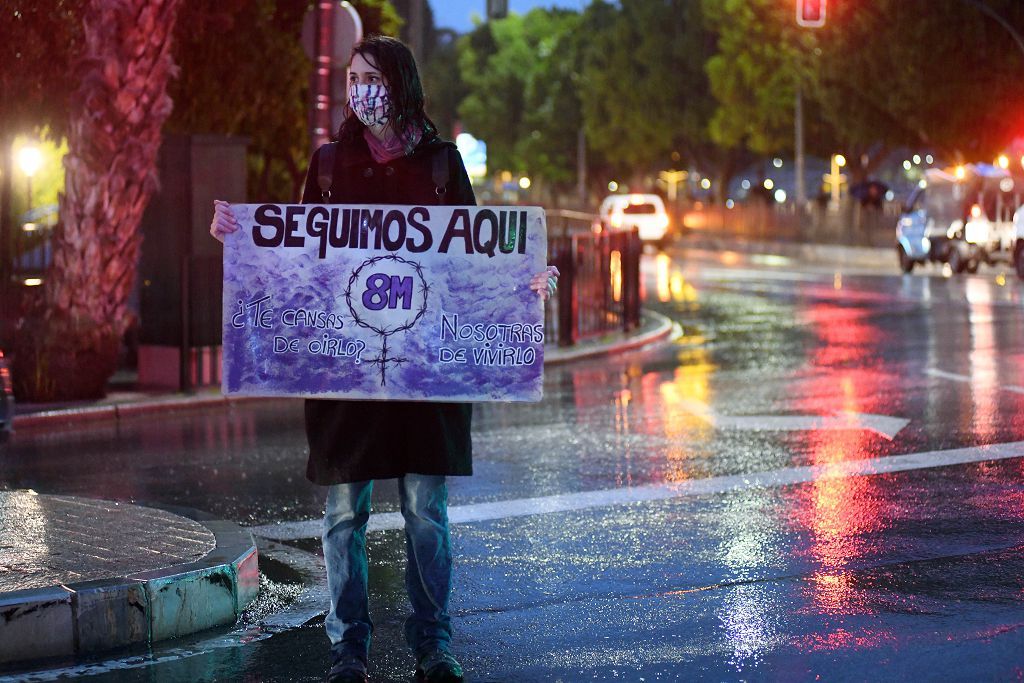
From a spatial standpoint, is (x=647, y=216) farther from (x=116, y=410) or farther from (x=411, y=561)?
(x=411, y=561)

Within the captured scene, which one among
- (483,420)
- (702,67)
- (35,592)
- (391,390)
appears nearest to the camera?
(391,390)

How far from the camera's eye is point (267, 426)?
12.9 meters

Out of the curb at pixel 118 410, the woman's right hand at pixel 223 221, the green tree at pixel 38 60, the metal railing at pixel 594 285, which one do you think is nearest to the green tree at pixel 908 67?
the metal railing at pixel 594 285

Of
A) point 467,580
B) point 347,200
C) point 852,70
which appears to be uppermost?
point 852,70

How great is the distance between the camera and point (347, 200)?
580 cm

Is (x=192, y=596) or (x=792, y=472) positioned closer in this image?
(x=192, y=596)

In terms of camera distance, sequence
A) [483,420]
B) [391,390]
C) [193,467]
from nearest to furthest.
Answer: [391,390] < [193,467] < [483,420]

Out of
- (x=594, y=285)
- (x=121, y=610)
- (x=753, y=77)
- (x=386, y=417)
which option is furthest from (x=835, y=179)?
(x=386, y=417)

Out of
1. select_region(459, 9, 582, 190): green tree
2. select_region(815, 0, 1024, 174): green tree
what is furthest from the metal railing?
select_region(459, 9, 582, 190): green tree

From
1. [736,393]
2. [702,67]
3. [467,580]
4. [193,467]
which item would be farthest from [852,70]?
[467,580]

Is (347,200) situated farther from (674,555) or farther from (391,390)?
(674,555)

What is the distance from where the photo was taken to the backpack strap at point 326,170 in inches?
227

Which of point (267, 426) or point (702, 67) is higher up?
point (702, 67)

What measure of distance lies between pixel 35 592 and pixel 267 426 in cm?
676
